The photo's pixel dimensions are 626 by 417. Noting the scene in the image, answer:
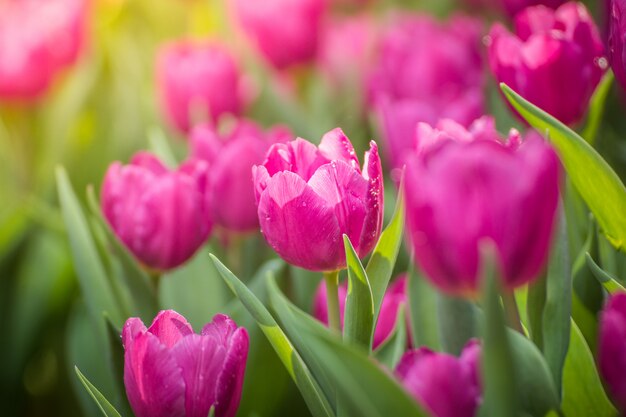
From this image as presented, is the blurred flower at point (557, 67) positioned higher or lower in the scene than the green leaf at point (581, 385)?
higher

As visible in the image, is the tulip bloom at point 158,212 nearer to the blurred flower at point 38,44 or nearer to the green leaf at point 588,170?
the green leaf at point 588,170

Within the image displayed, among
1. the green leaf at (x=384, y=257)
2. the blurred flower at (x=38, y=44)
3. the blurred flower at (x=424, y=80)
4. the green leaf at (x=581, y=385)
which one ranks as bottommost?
the green leaf at (x=581, y=385)

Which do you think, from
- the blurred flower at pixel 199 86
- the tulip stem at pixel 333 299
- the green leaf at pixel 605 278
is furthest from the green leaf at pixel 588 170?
the blurred flower at pixel 199 86

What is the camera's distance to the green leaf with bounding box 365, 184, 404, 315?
0.50 m

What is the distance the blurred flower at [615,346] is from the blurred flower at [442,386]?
0.08 meters

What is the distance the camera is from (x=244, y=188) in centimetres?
68

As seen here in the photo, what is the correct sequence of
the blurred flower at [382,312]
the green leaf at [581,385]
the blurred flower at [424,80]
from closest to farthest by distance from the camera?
the green leaf at [581,385]
the blurred flower at [382,312]
the blurred flower at [424,80]

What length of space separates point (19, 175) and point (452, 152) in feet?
2.89

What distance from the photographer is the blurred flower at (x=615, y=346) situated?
1.45ft

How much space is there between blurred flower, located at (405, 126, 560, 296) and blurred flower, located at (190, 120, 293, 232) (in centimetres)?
29

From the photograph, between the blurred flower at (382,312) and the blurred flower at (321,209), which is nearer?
the blurred flower at (321,209)

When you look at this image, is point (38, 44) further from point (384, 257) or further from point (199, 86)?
point (384, 257)

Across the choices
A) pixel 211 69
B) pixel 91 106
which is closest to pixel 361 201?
pixel 211 69

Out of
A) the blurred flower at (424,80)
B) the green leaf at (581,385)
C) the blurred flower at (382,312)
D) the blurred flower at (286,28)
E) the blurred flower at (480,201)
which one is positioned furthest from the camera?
the blurred flower at (286,28)
